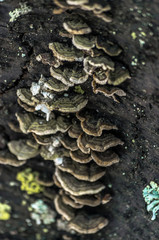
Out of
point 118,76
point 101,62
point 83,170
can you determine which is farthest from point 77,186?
point 101,62

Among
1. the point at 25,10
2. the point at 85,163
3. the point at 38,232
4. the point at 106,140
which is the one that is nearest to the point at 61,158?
the point at 85,163

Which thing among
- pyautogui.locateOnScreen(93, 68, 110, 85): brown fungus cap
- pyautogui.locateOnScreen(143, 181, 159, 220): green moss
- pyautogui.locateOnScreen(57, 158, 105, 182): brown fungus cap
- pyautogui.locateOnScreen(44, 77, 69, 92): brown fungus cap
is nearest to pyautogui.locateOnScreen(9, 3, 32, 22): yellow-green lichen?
pyautogui.locateOnScreen(44, 77, 69, 92): brown fungus cap

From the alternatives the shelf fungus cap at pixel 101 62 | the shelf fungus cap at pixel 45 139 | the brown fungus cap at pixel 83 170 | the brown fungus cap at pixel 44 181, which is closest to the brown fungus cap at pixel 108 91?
the shelf fungus cap at pixel 101 62

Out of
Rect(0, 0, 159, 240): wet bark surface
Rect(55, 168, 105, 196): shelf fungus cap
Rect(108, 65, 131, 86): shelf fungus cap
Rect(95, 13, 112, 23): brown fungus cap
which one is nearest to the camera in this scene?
Rect(95, 13, 112, 23): brown fungus cap

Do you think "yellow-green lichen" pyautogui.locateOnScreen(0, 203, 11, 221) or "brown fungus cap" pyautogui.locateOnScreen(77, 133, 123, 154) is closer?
"brown fungus cap" pyautogui.locateOnScreen(77, 133, 123, 154)

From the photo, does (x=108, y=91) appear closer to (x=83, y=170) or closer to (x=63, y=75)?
(x=63, y=75)

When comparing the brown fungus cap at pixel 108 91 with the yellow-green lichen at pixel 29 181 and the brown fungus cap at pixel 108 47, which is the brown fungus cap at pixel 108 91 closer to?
the brown fungus cap at pixel 108 47

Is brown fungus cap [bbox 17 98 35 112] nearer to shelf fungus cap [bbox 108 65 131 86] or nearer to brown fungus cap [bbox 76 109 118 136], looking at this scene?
brown fungus cap [bbox 76 109 118 136]
